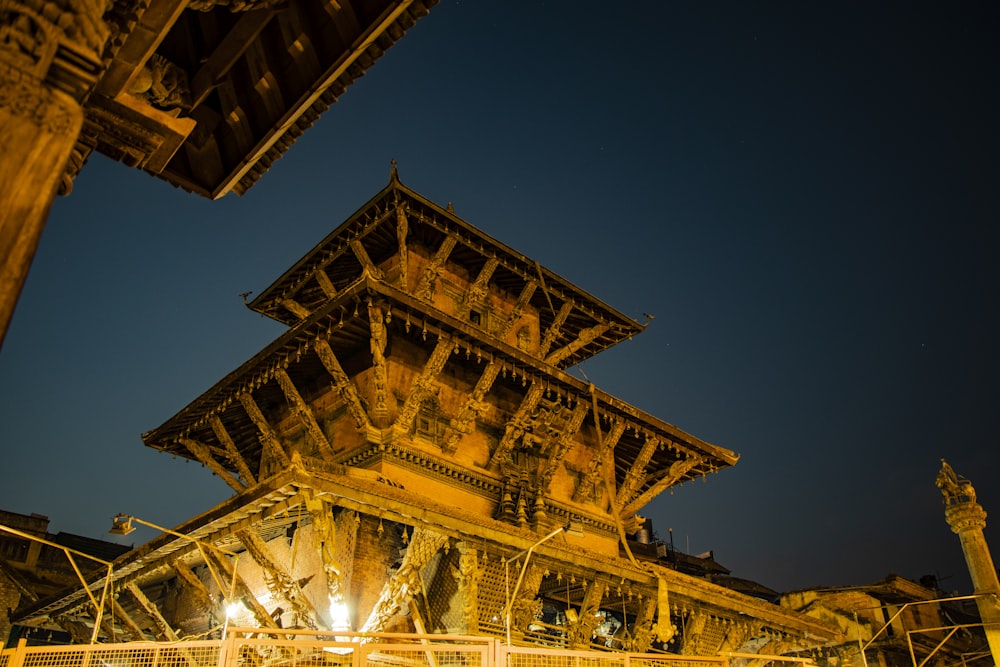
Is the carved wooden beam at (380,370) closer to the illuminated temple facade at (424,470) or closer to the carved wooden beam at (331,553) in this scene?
the illuminated temple facade at (424,470)

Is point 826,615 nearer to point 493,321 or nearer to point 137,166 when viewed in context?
point 493,321

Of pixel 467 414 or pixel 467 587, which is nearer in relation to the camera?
pixel 467 587

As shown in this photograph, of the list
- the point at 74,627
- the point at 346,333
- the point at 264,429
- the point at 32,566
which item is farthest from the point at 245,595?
the point at 32,566

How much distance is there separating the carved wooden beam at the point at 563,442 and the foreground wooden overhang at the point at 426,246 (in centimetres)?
396

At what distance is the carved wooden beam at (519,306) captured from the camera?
69.0 feet

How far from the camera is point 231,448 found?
62.6 feet

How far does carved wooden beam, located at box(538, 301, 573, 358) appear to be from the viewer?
21.7 m

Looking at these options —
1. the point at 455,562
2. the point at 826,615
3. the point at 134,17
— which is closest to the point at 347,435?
the point at 455,562

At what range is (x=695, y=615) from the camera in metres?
18.1

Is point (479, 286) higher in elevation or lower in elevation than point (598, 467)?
higher

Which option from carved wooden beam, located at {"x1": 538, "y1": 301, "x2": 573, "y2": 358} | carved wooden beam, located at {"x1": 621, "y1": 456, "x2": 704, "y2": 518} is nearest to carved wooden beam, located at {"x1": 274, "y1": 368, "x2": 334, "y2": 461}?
carved wooden beam, located at {"x1": 538, "y1": 301, "x2": 573, "y2": 358}

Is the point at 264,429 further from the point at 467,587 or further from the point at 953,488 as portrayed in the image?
the point at 953,488

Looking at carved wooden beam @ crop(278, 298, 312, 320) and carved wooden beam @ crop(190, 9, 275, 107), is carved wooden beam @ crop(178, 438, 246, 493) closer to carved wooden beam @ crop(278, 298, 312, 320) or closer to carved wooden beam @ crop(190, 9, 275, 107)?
carved wooden beam @ crop(278, 298, 312, 320)

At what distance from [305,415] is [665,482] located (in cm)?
1089
